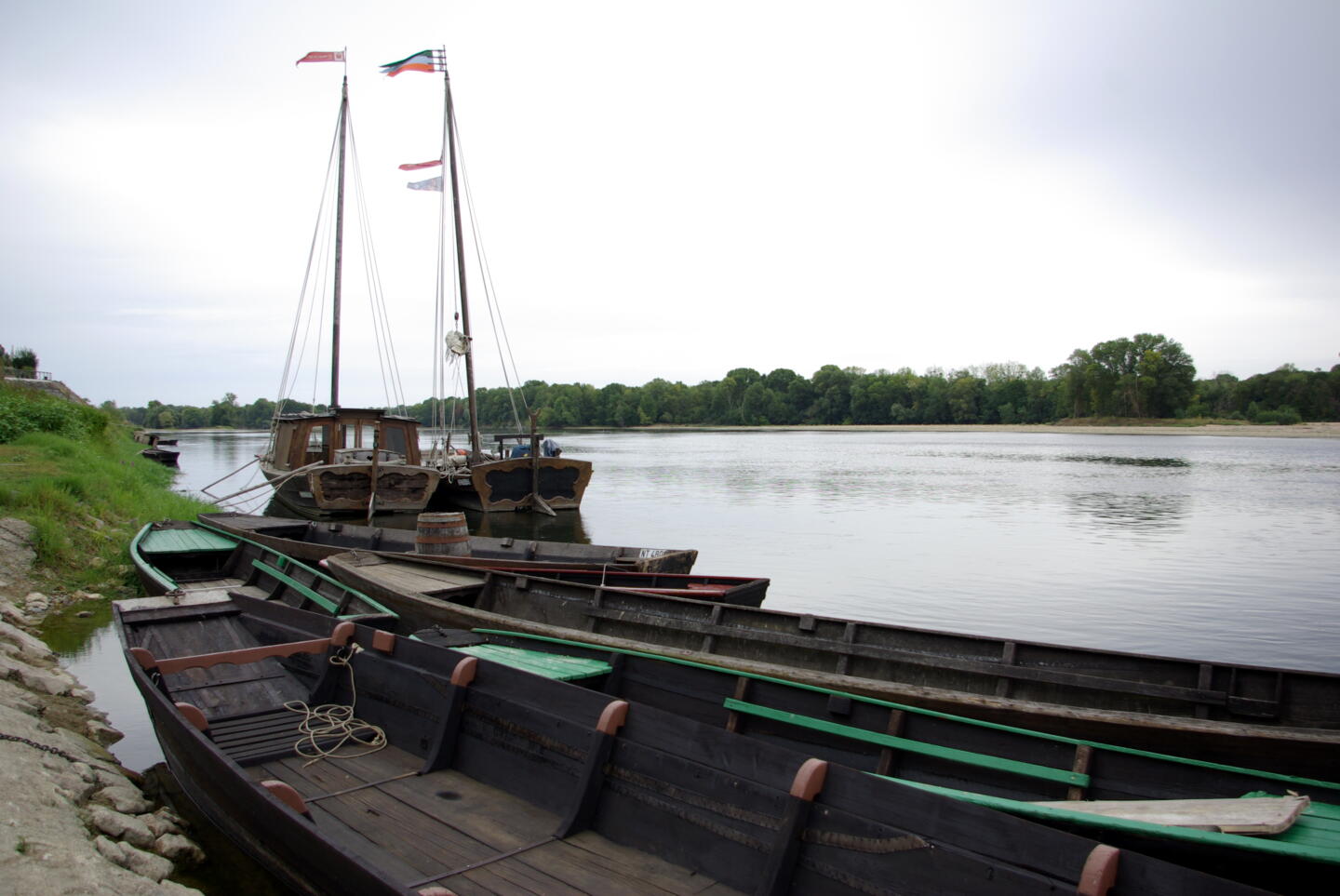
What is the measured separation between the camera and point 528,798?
16.5ft

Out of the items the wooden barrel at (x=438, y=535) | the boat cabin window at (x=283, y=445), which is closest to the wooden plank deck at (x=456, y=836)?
the wooden barrel at (x=438, y=535)

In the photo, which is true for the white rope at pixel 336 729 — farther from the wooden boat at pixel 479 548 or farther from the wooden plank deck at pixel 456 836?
the wooden boat at pixel 479 548

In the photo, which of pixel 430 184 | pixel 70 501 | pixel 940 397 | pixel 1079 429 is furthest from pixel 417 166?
pixel 940 397

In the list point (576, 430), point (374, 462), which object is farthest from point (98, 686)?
point (576, 430)

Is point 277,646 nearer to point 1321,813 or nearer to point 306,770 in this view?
point 306,770

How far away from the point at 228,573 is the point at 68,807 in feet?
25.2

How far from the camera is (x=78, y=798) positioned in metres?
5.34

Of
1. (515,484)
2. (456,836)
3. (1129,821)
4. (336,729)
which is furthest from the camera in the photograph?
(515,484)

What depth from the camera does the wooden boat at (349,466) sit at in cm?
2483

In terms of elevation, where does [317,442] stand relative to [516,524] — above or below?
above

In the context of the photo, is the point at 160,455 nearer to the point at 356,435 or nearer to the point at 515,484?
the point at 356,435

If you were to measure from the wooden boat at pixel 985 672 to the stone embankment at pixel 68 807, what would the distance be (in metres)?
3.55

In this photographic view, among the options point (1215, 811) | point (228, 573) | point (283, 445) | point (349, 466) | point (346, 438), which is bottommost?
point (228, 573)

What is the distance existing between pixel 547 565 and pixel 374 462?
1532 cm
